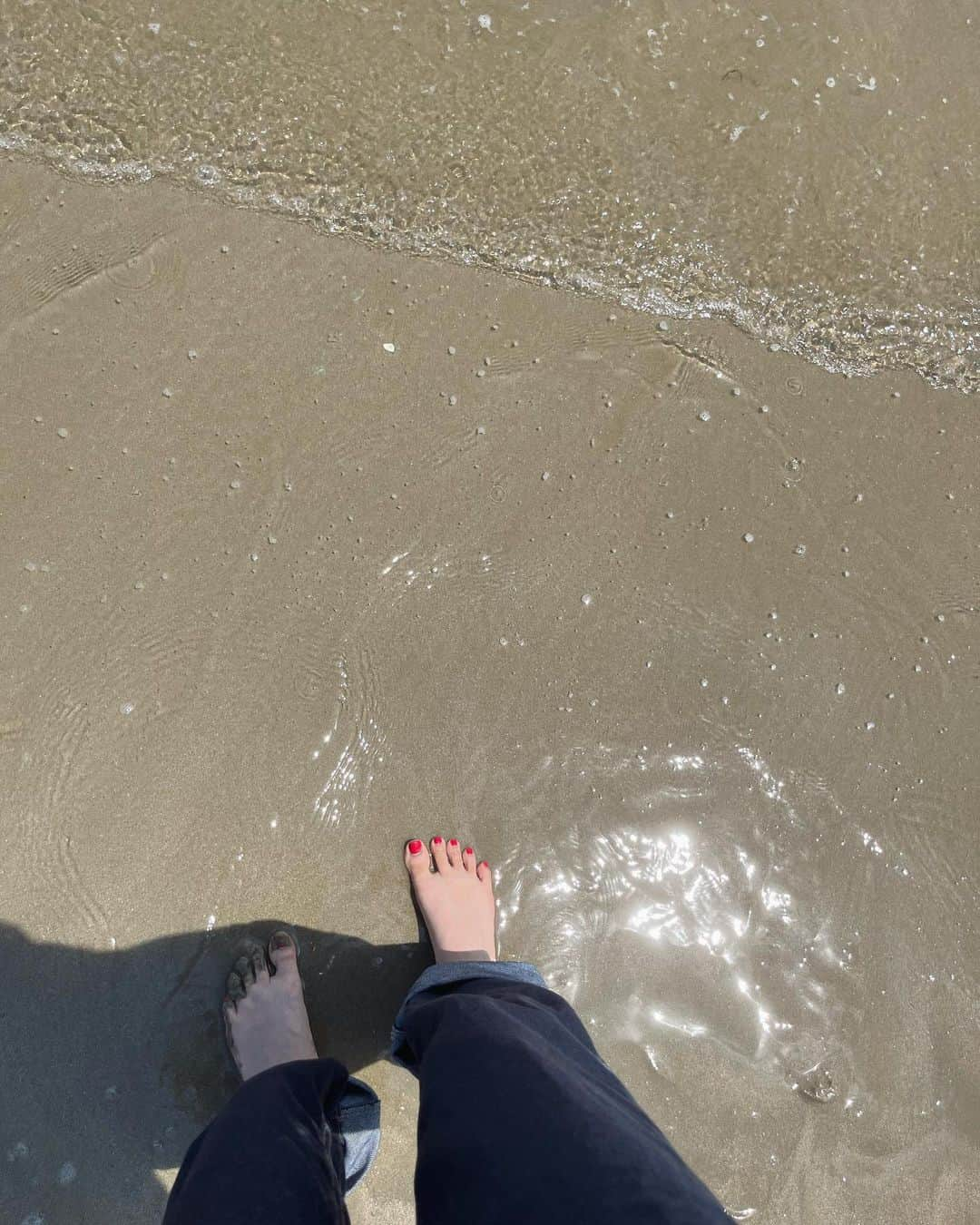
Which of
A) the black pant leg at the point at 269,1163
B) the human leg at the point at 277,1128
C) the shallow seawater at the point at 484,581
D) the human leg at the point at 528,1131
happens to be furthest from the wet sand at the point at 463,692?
the human leg at the point at 528,1131

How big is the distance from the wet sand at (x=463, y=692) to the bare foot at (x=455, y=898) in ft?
0.26

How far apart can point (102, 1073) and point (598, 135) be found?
309 centimetres

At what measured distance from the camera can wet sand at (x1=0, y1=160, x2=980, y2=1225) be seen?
222 centimetres

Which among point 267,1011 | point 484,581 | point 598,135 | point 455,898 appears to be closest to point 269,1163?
point 267,1011

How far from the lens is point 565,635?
2.34 meters

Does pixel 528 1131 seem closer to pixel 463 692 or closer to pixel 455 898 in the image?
pixel 455 898

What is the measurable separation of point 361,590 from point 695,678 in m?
1.02

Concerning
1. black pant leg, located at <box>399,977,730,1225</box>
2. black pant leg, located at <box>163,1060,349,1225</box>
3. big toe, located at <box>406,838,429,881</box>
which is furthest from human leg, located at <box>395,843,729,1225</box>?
big toe, located at <box>406,838,429,881</box>

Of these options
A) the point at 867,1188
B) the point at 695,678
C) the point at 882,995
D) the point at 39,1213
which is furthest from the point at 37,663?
the point at 867,1188

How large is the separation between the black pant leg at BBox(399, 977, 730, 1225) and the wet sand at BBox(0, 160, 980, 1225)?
2.21ft

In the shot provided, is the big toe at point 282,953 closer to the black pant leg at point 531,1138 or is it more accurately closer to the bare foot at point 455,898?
the bare foot at point 455,898

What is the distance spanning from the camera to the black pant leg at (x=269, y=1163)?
5.06 feet

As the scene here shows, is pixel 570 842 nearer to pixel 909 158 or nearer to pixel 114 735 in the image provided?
pixel 114 735

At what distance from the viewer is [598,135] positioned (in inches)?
96.9
